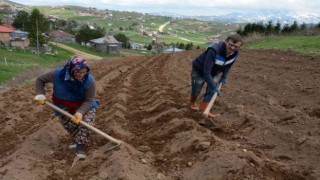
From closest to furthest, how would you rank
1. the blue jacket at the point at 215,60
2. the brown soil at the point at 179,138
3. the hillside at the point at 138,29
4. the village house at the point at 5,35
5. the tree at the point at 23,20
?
the brown soil at the point at 179,138 → the blue jacket at the point at 215,60 → the village house at the point at 5,35 → the tree at the point at 23,20 → the hillside at the point at 138,29

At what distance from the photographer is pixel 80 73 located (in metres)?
4.74

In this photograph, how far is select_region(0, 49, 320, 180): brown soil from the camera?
4.37 meters

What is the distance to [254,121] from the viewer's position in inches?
243

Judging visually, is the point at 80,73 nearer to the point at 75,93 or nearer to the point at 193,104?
the point at 75,93

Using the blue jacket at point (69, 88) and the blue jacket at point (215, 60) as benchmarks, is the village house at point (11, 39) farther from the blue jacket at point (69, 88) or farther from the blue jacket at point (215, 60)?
the blue jacket at point (69, 88)

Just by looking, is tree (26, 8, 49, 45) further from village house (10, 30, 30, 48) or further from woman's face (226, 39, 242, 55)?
woman's face (226, 39, 242, 55)

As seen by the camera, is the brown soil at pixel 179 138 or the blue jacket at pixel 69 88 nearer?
the brown soil at pixel 179 138

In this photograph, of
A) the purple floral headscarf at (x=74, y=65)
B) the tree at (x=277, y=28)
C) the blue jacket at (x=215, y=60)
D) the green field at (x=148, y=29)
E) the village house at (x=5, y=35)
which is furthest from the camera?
the green field at (x=148, y=29)

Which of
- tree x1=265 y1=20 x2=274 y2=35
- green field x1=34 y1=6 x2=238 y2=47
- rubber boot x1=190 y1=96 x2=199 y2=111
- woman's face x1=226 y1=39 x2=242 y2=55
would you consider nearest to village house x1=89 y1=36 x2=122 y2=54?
tree x1=265 y1=20 x2=274 y2=35

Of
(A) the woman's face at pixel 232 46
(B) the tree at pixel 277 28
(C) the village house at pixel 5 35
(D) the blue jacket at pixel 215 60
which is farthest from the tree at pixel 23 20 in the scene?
(A) the woman's face at pixel 232 46

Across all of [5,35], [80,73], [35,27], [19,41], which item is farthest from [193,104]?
[5,35]

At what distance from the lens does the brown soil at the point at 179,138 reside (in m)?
4.37

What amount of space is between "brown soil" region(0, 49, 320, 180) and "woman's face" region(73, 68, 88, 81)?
3.39ft

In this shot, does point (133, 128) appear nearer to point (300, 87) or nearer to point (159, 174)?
point (159, 174)
